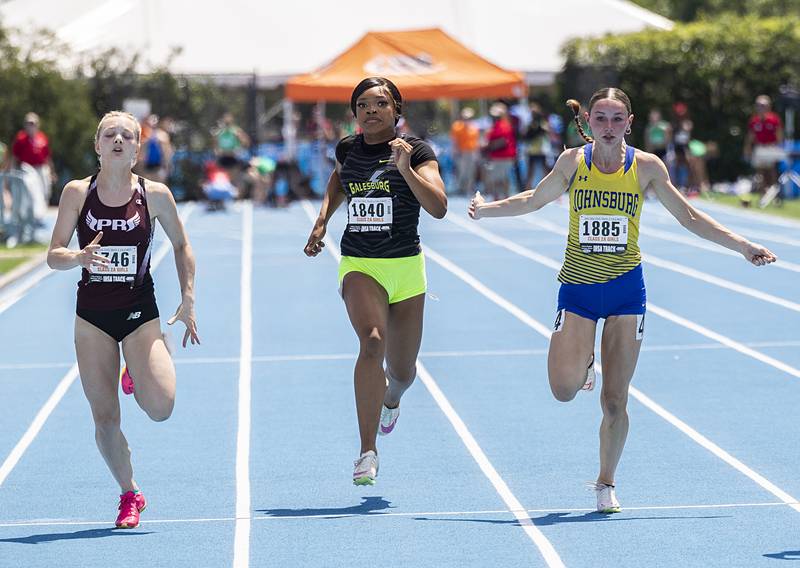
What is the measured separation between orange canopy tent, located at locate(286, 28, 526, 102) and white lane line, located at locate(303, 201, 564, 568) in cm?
1942

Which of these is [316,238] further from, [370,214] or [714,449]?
[714,449]

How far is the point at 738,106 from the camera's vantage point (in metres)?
35.1

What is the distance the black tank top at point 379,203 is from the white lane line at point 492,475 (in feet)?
4.21

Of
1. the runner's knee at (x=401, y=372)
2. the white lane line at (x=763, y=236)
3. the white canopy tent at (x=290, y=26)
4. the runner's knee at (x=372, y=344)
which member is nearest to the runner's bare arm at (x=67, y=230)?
the runner's knee at (x=372, y=344)

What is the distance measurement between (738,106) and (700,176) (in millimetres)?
3803

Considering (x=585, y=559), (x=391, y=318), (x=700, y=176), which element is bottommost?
(x=700, y=176)

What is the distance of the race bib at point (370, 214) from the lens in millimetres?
7535

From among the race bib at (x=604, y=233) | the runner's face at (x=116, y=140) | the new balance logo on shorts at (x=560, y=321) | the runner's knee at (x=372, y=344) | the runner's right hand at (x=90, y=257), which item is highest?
the runner's face at (x=116, y=140)

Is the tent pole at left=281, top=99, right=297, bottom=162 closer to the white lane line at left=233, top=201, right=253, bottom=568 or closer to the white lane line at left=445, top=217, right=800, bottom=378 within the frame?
the white lane line at left=445, top=217, right=800, bottom=378

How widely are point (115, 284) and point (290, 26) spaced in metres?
30.6

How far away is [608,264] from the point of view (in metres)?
7.05

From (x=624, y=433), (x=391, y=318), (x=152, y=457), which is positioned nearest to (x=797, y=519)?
(x=624, y=433)

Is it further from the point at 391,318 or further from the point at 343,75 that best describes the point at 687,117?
the point at 391,318

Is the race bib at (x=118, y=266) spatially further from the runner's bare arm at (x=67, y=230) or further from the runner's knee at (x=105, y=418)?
the runner's knee at (x=105, y=418)
